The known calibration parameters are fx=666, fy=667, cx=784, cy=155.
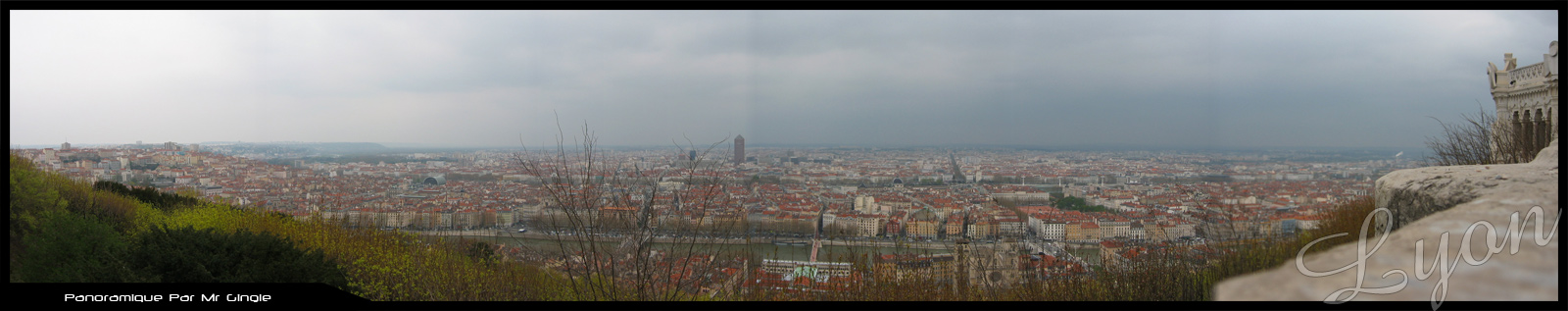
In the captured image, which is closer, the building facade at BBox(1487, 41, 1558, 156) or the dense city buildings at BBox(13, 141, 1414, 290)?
the dense city buildings at BBox(13, 141, 1414, 290)

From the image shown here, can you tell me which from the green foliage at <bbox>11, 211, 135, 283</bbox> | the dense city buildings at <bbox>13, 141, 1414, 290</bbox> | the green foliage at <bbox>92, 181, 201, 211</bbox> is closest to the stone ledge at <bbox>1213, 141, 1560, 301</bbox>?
the dense city buildings at <bbox>13, 141, 1414, 290</bbox>

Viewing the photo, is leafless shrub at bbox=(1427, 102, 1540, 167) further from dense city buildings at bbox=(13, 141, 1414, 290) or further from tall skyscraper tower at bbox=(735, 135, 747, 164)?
tall skyscraper tower at bbox=(735, 135, 747, 164)

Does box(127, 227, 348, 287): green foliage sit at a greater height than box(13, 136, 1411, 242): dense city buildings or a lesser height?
lesser

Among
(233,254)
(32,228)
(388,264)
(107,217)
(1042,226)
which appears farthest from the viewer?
(107,217)

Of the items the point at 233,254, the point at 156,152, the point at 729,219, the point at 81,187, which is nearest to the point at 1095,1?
the point at 729,219

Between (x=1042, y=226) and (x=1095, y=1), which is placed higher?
(x=1095, y=1)

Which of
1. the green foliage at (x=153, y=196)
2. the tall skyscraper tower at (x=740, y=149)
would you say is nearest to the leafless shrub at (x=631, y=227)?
the tall skyscraper tower at (x=740, y=149)
